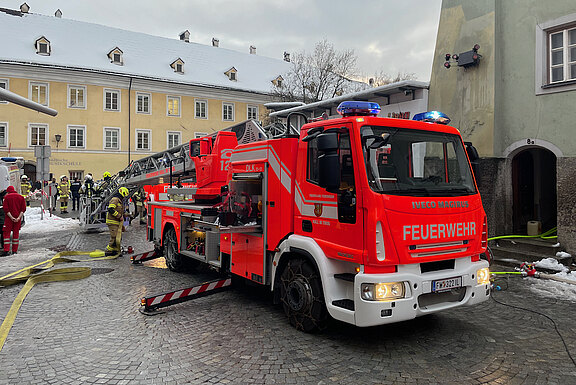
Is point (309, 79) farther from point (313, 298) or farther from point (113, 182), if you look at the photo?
point (313, 298)

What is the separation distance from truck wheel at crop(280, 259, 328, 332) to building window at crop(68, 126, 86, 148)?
35423 millimetres

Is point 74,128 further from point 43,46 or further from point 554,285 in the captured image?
point 554,285

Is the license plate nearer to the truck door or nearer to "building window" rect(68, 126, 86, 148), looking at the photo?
the truck door

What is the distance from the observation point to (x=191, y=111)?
40938 mm

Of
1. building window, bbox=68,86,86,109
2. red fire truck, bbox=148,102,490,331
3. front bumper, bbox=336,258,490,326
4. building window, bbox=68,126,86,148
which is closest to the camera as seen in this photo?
front bumper, bbox=336,258,490,326

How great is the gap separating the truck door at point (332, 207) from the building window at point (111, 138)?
35.5 meters

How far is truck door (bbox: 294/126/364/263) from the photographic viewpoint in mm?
4516

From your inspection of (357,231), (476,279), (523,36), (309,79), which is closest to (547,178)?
(523,36)

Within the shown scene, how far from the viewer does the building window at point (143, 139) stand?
3856 centimetres

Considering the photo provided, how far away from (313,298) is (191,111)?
38.3 meters

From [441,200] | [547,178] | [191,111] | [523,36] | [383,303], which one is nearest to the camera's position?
[383,303]

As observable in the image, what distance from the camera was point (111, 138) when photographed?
122 ft

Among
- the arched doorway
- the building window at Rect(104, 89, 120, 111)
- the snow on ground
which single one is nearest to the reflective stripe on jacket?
the snow on ground

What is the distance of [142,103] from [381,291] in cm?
3813
